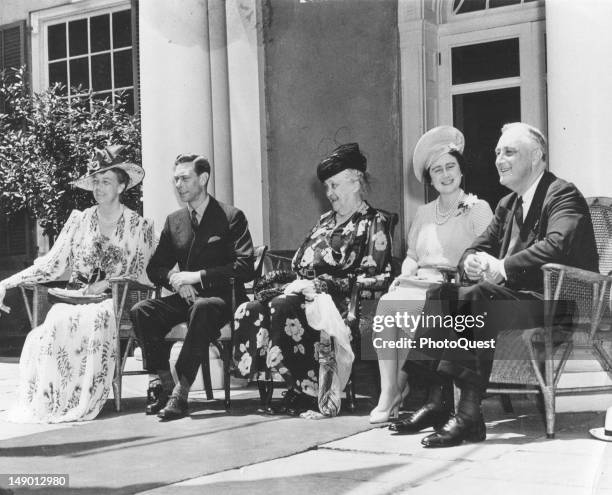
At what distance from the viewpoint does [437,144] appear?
4.40m

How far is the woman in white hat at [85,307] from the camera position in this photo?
4.68m

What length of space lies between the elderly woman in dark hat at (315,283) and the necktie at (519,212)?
83 centimetres

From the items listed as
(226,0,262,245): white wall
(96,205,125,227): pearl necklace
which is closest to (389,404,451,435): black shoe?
Result: (96,205,125,227): pearl necklace

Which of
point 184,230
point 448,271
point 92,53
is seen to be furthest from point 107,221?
point 92,53

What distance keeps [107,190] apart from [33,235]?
4222mm

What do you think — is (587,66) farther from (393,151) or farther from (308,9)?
(308,9)

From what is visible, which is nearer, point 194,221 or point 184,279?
point 184,279

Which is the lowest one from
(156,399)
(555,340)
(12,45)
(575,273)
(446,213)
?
(156,399)

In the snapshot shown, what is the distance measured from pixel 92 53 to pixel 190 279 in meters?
4.75

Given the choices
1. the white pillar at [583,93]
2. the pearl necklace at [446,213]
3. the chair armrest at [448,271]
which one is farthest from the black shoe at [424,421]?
the white pillar at [583,93]

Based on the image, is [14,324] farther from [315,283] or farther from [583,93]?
[583,93]

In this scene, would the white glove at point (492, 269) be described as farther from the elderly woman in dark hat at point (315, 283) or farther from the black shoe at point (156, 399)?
the black shoe at point (156, 399)

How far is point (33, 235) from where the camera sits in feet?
29.6

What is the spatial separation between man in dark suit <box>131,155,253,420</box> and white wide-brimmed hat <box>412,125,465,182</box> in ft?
3.52
